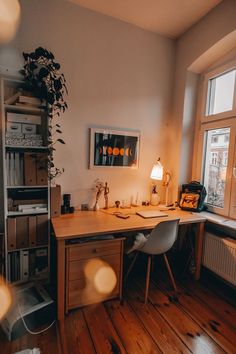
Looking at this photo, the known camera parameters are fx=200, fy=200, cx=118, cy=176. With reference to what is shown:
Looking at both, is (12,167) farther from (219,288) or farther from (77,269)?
(219,288)

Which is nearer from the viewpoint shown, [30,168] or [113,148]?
[30,168]

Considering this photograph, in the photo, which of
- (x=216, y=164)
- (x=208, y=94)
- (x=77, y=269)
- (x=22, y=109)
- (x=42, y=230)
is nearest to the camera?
(x=77, y=269)

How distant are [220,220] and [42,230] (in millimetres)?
1886

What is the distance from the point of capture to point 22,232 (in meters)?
1.84

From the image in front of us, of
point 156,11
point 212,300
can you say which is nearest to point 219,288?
point 212,300

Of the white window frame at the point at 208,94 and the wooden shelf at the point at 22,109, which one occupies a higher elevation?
the white window frame at the point at 208,94

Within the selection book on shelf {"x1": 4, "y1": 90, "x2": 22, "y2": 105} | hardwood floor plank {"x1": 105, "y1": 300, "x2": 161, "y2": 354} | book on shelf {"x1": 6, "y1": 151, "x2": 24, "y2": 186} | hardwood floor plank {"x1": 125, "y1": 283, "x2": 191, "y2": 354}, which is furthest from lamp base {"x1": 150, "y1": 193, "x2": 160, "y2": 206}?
book on shelf {"x1": 4, "y1": 90, "x2": 22, "y2": 105}

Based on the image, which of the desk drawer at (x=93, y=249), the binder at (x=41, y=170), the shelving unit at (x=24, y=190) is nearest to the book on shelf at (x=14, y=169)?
the shelving unit at (x=24, y=190)

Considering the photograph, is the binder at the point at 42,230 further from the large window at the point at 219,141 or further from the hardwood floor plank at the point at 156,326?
the large window at the point at 219,141

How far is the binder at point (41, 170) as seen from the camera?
186 cm

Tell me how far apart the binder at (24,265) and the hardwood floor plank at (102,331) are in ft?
2.10

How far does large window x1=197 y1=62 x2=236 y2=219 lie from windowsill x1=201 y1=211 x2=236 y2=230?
74 mm

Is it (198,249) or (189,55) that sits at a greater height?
(189,55)

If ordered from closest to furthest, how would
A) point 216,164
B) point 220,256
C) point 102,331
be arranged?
point 102,331 → point 220,256 → point 216,164
